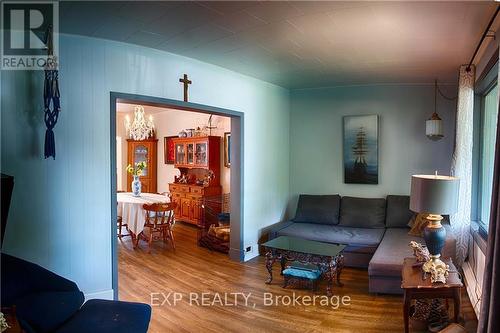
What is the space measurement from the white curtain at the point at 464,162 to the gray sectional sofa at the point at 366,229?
0.46 ft

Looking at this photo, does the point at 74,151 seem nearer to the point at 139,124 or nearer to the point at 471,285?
the point at 139,124

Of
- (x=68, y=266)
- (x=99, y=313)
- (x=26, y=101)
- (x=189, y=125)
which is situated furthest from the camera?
(x=189, y=125)

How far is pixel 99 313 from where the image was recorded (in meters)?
2.41

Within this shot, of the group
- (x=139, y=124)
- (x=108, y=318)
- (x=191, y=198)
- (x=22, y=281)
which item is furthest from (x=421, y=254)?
(x=139, y=124)

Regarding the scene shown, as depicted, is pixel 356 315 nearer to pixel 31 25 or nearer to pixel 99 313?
pixel 99 313

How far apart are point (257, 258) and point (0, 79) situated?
12.3 ft

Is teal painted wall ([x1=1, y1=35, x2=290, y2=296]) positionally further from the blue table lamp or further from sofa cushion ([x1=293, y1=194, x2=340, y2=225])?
sofa cushion ([x1=293, y1=194, x2=340, y2=225])

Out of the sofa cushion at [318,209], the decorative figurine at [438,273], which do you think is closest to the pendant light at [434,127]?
the sofa cushion at [318,209]

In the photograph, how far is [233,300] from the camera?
11.9 ft

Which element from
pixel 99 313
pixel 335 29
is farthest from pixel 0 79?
pixel 335 29

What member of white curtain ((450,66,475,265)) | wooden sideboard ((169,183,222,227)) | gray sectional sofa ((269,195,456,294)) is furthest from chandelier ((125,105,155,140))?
white curtain ((450,66,475,265))

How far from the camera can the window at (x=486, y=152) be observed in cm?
375

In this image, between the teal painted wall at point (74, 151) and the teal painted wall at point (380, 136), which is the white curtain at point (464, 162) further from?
the teal painted wall at point (74, 151)

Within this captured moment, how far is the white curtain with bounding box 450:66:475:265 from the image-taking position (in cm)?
391
